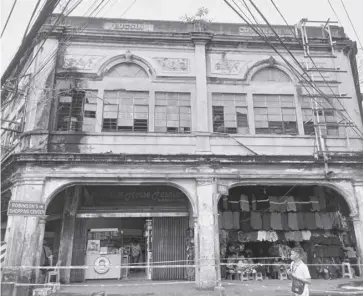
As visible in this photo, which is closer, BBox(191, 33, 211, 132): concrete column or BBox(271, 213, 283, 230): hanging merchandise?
BBox(191, 33, 211, 132): concrete column

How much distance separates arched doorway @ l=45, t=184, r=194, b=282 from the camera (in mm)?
11977

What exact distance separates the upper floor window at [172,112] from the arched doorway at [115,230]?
7.41 ft

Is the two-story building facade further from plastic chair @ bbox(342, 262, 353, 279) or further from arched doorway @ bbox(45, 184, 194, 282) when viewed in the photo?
plastic chair @ bbox(342, 262, 353, 279)

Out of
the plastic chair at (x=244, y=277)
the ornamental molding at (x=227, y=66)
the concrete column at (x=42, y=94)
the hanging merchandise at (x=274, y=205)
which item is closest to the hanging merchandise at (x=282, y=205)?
the hanging merchandise at (x=274, y=205)

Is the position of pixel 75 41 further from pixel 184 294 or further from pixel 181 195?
pixel 184 294

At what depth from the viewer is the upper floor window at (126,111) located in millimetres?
11727

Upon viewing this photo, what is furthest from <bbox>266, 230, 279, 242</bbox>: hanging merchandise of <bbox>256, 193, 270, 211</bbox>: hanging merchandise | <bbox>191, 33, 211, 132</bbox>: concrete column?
<bbox>191, 33, 211, 132</bbox>: concrete column

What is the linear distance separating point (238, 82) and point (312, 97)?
110 inches

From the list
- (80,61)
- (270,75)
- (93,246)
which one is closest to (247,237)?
(93,246)

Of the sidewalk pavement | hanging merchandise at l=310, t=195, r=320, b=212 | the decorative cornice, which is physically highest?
the decorative cornice

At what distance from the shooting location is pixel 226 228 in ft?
39.9

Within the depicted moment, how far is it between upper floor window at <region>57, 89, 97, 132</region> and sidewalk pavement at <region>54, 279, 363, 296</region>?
17.6ft

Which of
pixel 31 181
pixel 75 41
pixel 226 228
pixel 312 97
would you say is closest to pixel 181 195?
pixel 226 228

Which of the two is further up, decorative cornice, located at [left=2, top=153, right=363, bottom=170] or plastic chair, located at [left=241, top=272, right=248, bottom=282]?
decorative cornice, located at [left=2, top=153, right=363, bottom=170]
